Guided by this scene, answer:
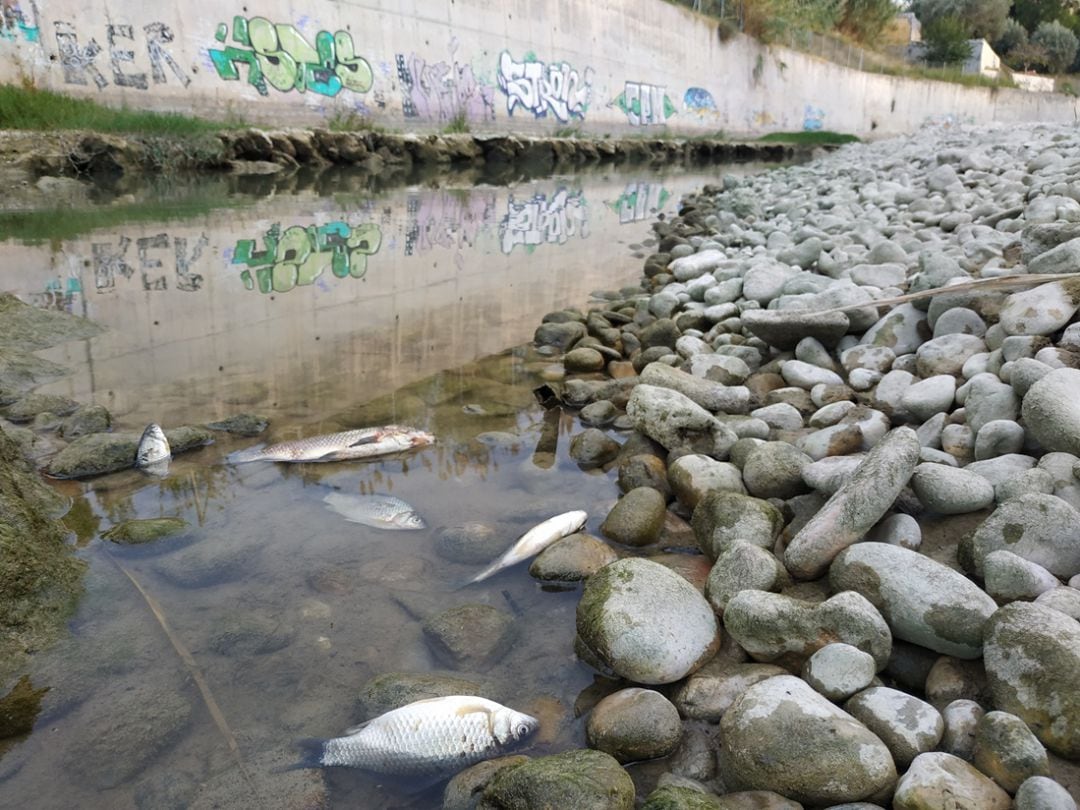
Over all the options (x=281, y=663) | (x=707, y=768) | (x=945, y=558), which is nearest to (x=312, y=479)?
(x=281, y=663)

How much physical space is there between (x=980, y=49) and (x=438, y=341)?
4626 cm

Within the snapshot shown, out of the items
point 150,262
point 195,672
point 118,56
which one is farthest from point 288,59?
point 195,672

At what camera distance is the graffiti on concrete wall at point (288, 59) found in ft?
51.3

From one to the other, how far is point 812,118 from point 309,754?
39365mm

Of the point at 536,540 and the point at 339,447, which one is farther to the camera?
the point at 339,447

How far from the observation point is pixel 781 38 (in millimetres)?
33312

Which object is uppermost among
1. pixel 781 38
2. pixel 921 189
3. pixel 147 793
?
pixel 781 38

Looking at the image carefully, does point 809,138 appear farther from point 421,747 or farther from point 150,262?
point 421,747

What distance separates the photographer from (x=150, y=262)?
7.05 metres

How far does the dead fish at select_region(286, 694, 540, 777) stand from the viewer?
1916 mm

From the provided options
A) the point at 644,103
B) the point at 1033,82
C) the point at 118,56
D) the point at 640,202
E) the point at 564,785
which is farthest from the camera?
the point at 1033,82

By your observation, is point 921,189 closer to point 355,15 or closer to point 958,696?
point 958,696

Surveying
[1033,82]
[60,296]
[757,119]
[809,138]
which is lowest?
[60,296]

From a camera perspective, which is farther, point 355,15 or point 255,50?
point 355,15
